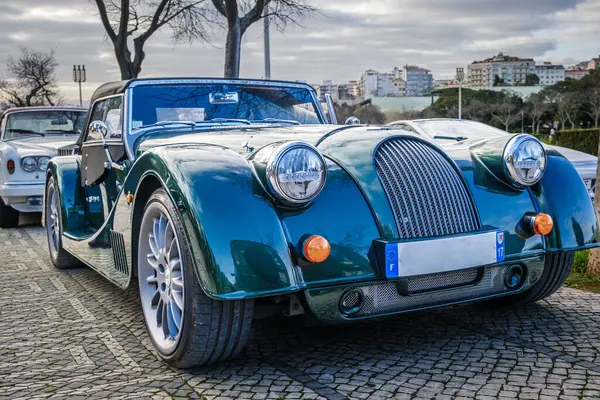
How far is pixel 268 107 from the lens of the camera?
5.17m

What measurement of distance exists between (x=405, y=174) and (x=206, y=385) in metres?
1.41

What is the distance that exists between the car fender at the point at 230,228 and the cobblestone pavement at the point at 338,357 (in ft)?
1.63

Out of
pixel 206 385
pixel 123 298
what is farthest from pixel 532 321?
pixel 123 298

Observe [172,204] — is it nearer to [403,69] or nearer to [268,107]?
[268,107]

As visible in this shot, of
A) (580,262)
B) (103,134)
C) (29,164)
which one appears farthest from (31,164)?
(580,262)

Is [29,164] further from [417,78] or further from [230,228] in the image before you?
[417,78]

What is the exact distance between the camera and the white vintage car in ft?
31.6

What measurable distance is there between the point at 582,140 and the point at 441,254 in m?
24.2

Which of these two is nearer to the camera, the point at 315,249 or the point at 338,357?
the point at 315,249

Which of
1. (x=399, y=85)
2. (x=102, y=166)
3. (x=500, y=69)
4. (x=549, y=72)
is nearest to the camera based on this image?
(x=102, y=166)

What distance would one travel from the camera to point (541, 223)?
3605mm

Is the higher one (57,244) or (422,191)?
(422,191)

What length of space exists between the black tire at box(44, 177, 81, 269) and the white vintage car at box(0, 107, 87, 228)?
252 cm

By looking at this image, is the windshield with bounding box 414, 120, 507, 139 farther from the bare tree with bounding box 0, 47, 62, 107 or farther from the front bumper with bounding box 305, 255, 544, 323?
the bare tree with bounding box 0, 47, 62, 107
